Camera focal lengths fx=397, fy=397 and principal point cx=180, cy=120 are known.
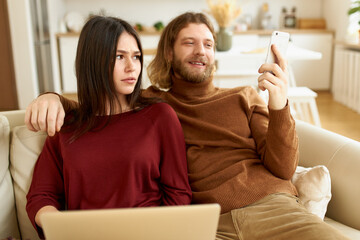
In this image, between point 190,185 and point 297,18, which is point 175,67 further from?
point 297,18

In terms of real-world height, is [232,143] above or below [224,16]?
below

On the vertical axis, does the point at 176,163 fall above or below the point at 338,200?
above

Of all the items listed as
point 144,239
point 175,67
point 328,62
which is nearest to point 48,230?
point 144,239

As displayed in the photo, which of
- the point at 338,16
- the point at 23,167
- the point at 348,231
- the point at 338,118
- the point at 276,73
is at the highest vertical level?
the point at 338,16

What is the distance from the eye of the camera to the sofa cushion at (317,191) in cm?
138

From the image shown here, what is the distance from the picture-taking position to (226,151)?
1485 millimetres

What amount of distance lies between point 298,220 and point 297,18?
5914 mm

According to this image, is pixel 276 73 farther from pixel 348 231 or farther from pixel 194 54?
pixel 348 231

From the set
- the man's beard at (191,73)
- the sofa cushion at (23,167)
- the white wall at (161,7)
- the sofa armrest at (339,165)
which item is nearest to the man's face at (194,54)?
the man's beard at (191,73)

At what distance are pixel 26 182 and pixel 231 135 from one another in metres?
0.75

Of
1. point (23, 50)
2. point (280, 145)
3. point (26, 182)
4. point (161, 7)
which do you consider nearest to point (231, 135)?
point (280, 145)

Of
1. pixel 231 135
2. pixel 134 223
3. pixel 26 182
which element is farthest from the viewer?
pixel 231 135

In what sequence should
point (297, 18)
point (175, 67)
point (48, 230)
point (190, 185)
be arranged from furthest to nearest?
point (297, 18) → point (175, 67) → point (190, 185) → point (48, 230)

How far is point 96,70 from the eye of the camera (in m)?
1.29
